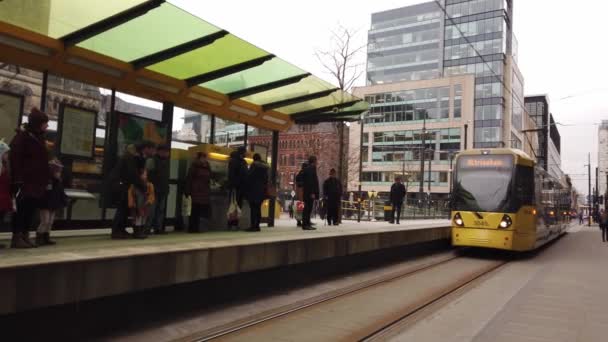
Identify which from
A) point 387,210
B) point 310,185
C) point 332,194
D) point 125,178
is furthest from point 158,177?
point 387,210

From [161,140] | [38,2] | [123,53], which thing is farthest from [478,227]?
[38,2]

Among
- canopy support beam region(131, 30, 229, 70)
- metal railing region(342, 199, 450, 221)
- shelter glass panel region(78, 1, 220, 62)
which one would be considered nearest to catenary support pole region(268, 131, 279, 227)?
canopy support beam region(131, 30, 229, 70)

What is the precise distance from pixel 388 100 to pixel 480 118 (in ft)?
45.9

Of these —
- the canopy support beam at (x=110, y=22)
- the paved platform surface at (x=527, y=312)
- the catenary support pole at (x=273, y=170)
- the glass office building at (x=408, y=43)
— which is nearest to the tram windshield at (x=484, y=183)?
the paved platform surface at (x=527, y=312)

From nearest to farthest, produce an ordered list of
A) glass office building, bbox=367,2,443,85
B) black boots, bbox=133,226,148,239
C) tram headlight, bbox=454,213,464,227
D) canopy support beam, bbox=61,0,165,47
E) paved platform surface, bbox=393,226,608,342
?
1. paved platform surface, bbox=393,226,608,342
2. canopy support beam, bbox=61,0,165,47
3. black boots, bbox=133,226,148,239
4. tram headlight, bbox=454,213,464,227
5. glass office building, bbox=367,2,443,85

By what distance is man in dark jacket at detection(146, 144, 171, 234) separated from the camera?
8359 millimetres

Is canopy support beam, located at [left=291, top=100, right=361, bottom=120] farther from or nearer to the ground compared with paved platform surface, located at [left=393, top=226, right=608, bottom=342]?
farther from the ground

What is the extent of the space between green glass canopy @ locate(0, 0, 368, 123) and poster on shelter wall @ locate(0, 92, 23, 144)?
2.80 feet

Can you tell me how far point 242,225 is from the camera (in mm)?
10992

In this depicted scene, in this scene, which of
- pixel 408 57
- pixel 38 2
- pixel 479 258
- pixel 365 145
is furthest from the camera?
pixel 408 57

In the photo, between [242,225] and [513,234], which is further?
[513,234]

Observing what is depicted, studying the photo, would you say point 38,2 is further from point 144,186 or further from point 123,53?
point 144,186

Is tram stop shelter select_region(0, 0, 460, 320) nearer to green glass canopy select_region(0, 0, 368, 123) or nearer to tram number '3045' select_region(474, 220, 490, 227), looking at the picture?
green glass canopy select_region(0, 0, 368, 123)

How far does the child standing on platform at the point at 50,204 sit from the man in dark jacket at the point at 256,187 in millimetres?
4196
